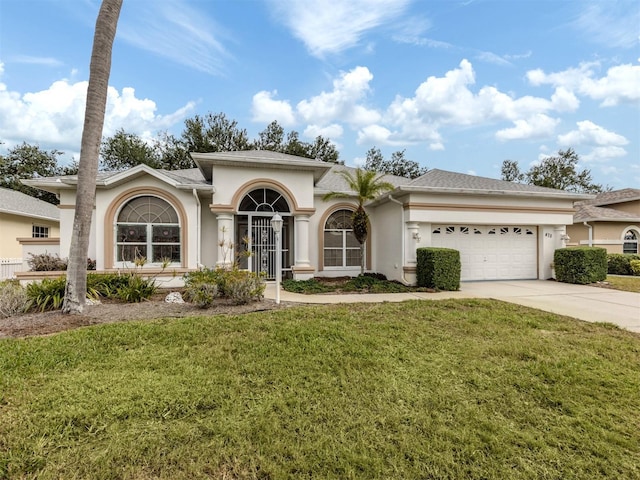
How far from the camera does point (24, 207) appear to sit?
661 inches

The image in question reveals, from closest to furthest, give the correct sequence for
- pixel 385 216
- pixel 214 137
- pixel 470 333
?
pixel 470 333 < pixel 385 216 < pixel 214 137

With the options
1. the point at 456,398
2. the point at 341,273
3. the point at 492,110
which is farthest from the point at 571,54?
the point at 456,398

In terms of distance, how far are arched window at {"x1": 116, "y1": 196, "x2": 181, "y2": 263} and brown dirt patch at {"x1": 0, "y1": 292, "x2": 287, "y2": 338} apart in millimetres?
3139

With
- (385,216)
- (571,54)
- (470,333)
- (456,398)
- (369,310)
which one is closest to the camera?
(456,398)

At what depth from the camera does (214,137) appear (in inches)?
1113

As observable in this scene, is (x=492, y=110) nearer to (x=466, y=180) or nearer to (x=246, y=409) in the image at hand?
(x=466, y=180)

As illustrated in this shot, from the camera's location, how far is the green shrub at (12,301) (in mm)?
6625

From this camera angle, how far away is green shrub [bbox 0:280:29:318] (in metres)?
6.62

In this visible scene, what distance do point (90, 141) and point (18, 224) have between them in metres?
15.0

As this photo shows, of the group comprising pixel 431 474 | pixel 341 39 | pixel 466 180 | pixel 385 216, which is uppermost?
pixel 341 39

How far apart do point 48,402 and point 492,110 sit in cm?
2217

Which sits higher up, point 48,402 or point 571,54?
point 571,54

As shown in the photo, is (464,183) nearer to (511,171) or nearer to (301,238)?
(301,238)

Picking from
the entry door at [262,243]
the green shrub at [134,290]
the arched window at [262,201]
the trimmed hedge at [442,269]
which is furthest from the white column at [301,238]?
the green shrub at [134,290]
